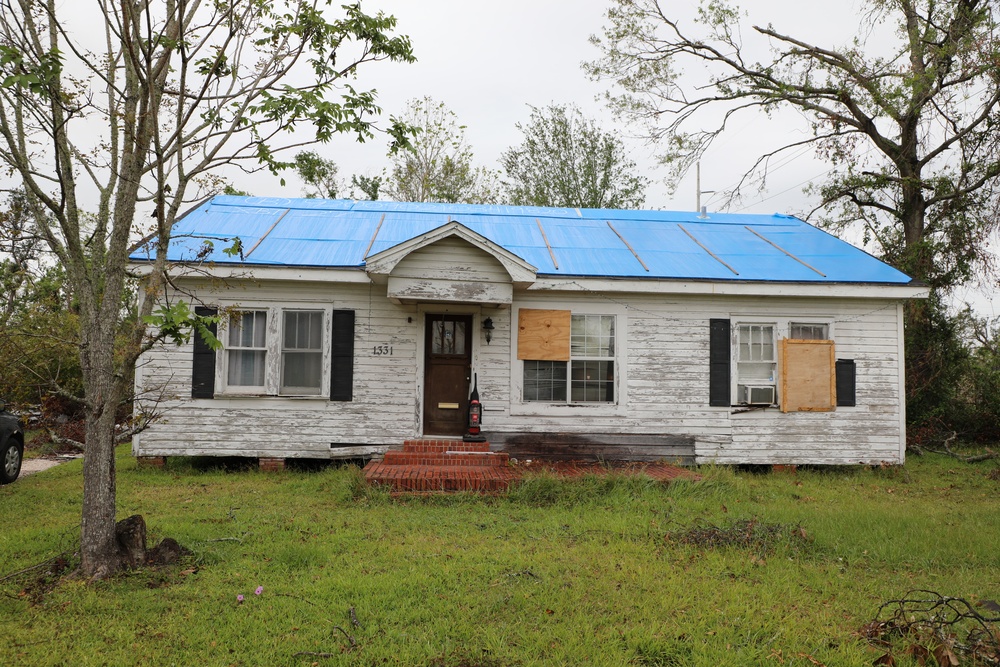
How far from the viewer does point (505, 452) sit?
34.4 ft

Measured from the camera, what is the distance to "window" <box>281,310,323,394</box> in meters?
10.4

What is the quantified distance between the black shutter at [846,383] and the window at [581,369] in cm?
376

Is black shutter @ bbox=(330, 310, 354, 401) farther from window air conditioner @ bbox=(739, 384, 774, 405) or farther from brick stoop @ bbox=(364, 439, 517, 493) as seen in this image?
window air conditioner @ bbox=(739, 384, 774, 405)

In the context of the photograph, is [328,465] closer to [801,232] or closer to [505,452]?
[505,452]

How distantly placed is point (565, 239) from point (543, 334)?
2391 mm

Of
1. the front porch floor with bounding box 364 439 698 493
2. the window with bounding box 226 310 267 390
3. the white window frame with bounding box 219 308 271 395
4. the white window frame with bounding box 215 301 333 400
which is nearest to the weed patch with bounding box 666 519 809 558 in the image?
the front porch floor with bounding box 364 439 698 493

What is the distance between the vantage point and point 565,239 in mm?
12281

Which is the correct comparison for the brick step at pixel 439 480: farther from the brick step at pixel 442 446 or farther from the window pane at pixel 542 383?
the window pane at pixel 542 383

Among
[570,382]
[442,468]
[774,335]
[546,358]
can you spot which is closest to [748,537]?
[442,468]

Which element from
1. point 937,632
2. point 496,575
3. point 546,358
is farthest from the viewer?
point 546,358

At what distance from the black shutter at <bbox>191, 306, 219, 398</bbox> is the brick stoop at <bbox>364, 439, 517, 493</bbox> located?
280 cm

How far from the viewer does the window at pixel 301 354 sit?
10.4m

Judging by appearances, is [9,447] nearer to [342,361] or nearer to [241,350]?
[241,350]

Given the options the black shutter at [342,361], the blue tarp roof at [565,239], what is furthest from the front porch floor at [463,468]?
the blue tarp roof at [565,239]
